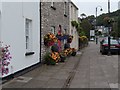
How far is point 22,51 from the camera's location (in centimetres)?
1323

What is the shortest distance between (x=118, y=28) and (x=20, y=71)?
60911 mm

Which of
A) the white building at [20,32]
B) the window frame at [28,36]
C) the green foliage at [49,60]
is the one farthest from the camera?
the green foliage at [49,60]

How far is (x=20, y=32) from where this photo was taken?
12.9 m

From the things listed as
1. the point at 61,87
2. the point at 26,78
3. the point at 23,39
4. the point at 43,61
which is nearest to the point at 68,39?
the point at 43,61

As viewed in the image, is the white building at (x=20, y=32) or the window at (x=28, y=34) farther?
the window at (x=28, y=34)

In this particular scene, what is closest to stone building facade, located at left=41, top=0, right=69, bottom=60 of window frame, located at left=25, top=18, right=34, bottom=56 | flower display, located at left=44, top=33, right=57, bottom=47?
flower display, located at left=44, top=33, right=57, bottom=47

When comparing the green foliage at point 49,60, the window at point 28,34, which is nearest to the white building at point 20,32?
the window at point 28,34

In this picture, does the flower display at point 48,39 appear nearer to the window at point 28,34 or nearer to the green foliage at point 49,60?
the green foliage at point 49,60

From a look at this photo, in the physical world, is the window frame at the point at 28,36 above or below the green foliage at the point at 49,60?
above

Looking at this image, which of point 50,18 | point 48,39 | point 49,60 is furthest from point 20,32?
point 50,18

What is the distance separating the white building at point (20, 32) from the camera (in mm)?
11133

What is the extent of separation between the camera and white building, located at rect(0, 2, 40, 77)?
36.5 feet

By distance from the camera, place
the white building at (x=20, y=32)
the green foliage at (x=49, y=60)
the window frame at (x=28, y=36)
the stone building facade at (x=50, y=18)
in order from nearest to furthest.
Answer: the white building at (x=20, y=32) < the window frame at (x=28, y=36) < the green foliage at (x=49, y=60) < the stone building facade at (x=50, y=18)

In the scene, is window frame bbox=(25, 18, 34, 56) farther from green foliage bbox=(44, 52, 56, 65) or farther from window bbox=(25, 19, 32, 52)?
green foliage bbox=(44, 52, 56, 65)
